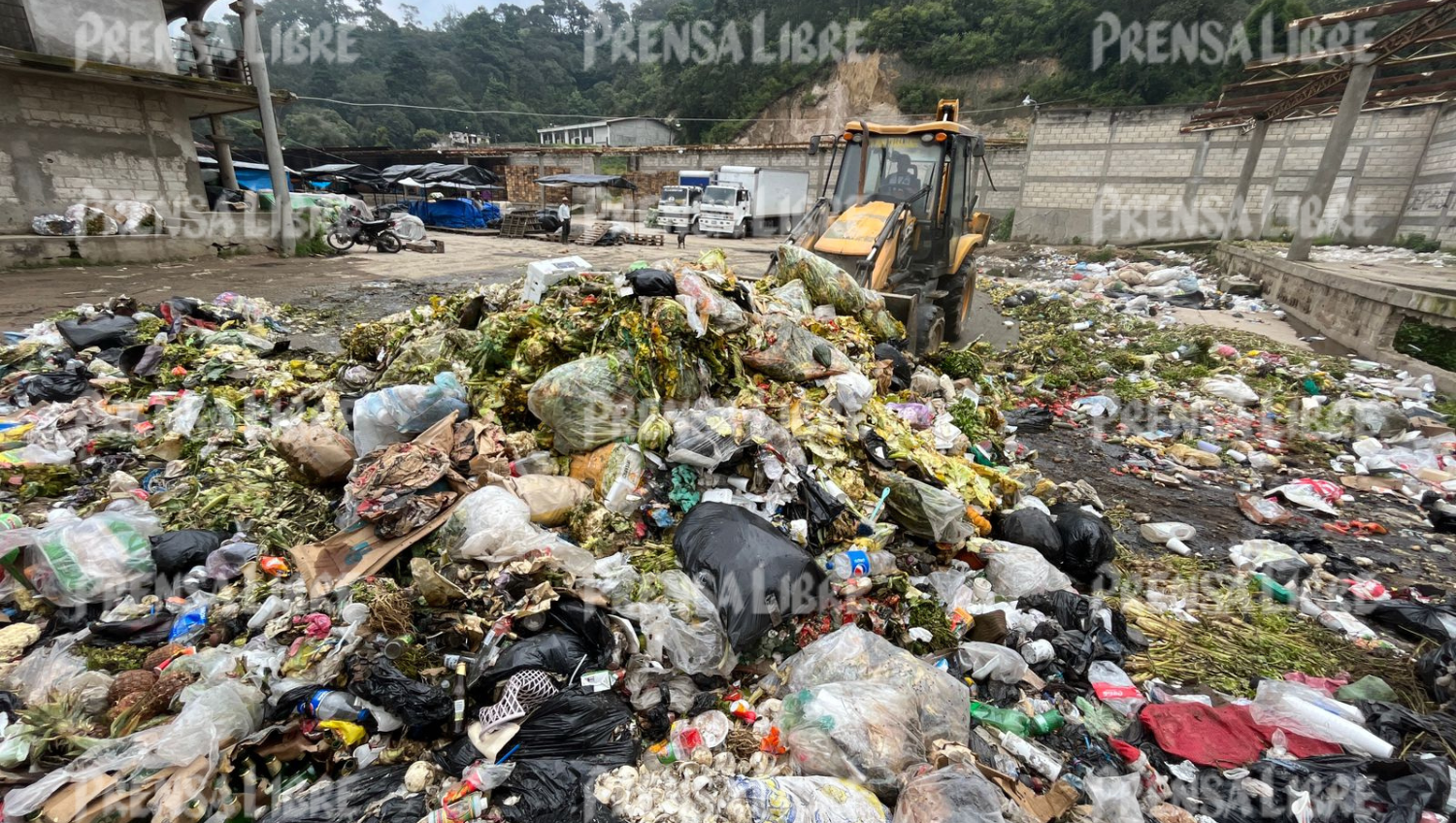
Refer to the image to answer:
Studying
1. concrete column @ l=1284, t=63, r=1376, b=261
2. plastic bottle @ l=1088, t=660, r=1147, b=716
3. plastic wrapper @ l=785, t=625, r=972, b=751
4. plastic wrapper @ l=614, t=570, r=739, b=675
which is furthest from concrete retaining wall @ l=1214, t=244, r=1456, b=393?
plastic wrapper @ l=614, t=570, r=739, b=675

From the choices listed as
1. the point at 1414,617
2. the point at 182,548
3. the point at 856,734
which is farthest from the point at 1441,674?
the point at 182,548

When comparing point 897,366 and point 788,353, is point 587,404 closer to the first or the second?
point 788,353

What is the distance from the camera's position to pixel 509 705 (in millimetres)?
2098

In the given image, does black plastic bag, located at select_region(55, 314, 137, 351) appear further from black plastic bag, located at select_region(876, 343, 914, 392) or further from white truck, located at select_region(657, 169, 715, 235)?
white truck, located at select_region(657, 169, 715, 235)

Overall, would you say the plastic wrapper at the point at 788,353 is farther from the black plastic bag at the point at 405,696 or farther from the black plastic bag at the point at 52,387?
the black plastic bag at the point at 52,387

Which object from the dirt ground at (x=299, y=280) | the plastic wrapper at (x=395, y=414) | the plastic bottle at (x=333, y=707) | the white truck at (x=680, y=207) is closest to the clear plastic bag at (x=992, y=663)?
the plastic bottle at (x=333, y=707)

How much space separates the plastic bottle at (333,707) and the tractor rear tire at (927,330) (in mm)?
5485

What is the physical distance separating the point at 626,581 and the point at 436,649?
2.43 feet

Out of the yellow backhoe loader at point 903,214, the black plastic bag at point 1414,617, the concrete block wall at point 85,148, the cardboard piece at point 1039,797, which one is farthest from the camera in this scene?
the concrete block wall at point 85,148

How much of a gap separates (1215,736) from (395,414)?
13.3 ft

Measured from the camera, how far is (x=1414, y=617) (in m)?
2.83

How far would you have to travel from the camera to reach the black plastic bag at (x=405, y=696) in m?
2.04

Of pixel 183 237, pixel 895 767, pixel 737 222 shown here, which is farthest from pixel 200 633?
pixel 737 222

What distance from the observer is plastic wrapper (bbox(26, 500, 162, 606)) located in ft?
8.30
